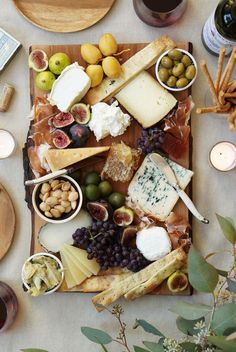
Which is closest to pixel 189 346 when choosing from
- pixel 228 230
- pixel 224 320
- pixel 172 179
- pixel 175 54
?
pixel 224 320

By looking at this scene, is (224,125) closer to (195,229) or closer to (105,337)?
(195,229)

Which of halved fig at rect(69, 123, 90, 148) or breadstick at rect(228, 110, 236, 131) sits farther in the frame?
halved fig at rect(69, 123, 90, 148)

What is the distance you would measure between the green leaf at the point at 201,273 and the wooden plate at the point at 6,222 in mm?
618

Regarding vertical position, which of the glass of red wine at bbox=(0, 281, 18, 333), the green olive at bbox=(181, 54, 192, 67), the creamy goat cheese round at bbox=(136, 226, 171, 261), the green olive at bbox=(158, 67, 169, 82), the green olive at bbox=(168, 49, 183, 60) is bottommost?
the glass of red wine at bbox=(0, 281, 18, 333)

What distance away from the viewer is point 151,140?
1.33m

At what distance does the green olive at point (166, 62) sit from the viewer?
1.33 metres

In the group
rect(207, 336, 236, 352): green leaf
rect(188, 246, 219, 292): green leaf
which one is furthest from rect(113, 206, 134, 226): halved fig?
rect(207, 336, 236, 352): green leaf

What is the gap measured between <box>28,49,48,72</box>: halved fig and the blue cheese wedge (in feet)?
1.16

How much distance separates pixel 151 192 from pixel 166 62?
1.08 feet

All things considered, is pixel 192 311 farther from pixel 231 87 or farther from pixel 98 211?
pixel 231 87

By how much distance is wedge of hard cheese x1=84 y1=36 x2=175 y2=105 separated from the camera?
1.36 m

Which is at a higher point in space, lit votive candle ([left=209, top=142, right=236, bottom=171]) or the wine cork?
the wine cork

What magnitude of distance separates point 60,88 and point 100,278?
0.49 m

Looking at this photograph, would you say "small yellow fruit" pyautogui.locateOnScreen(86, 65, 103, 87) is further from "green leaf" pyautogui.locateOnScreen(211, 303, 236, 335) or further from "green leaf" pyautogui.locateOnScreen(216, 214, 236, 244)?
"green leaf" pyautogui.locateOnScreen(211, 303, 236, 335)
